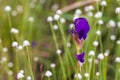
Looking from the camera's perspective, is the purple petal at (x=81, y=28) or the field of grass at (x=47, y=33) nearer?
the purple petal at (x=81, y=28)

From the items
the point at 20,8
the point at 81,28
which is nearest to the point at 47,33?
the point at 20,8

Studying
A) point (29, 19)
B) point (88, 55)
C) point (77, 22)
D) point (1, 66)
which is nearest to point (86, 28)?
point (77, 22)

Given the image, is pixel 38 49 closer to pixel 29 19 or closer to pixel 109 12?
pixel 29 19

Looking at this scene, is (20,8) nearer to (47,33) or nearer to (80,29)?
(47,33)

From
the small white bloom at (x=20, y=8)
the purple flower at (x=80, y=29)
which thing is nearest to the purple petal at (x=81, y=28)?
the purple flower at (x=80, y=29)

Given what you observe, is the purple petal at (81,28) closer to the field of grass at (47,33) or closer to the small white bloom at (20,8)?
the field of grass at (47,33)

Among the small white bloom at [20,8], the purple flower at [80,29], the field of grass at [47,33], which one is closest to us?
the purple flower at [80,29]

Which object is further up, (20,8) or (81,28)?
(20,8)

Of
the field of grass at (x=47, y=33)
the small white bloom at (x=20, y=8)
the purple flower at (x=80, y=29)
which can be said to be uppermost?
the small white bloom at (x=20, y=8)

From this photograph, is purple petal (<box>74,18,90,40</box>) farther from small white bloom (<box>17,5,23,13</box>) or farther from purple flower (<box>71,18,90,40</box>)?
small white bloom (<box>17,5,23,13</box>)

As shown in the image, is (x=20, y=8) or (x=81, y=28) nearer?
(x=81, y=28)

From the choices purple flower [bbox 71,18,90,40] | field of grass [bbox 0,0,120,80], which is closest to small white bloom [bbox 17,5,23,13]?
field of grass [bbox 0,0,120,80]

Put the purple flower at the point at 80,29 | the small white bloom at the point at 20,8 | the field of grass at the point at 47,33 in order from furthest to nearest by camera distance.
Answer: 1. the small white bloom at the point at 20,8
2. the field of grass at the point at 47,33
3. the purple flower at the point at 80,29
